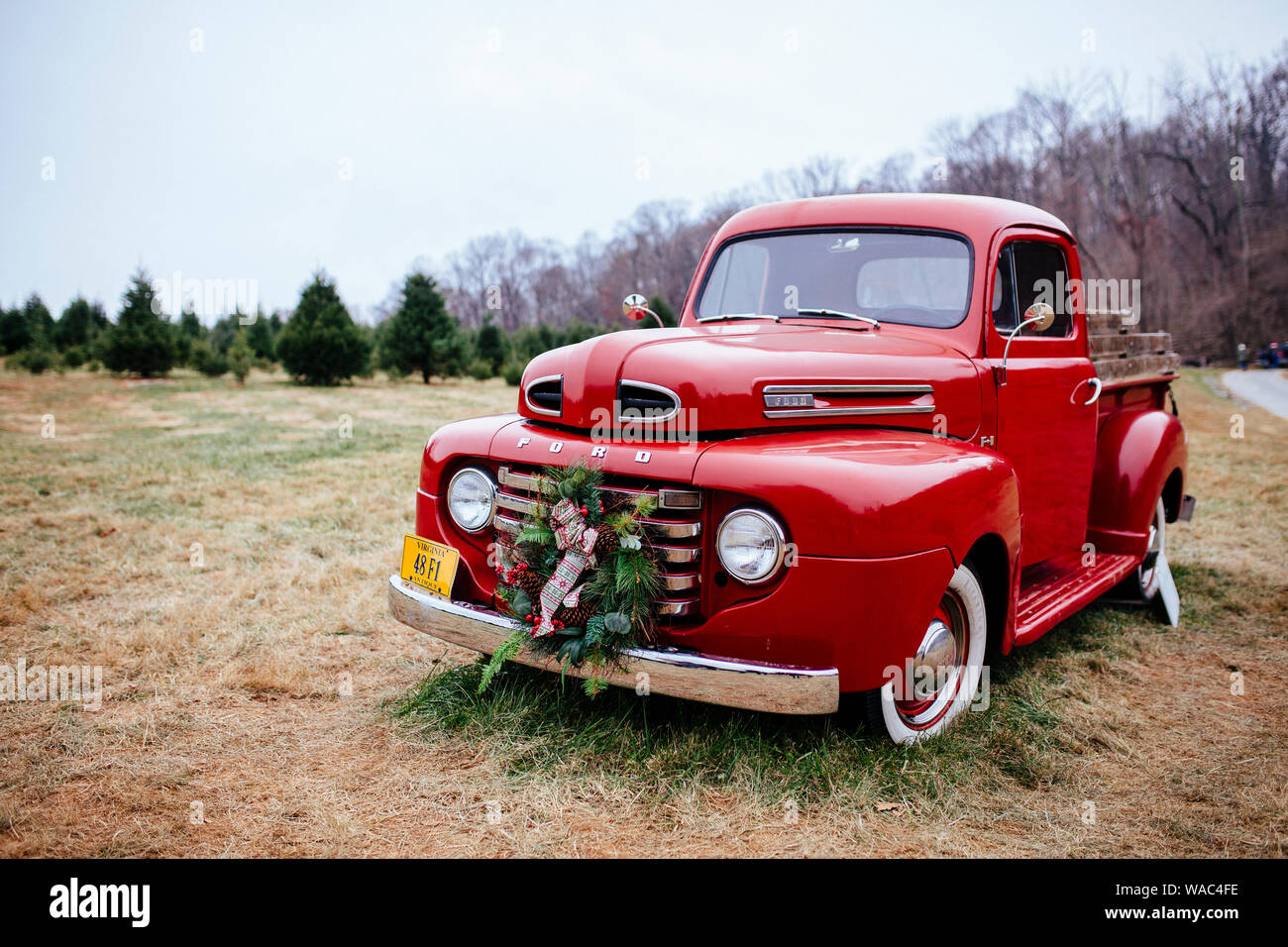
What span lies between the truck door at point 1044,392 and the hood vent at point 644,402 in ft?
5.22

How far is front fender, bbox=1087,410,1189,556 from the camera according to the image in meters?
4.65

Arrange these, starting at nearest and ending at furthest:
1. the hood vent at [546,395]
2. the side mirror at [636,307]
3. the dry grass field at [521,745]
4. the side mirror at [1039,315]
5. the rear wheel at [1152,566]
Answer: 1. the dry grass field at [521,745]
2. the hood vent at [546,395]
3. the side mirror at [1039,315]
4. the side mirror at [636,307]
5. the rear wheel at [1152,566]

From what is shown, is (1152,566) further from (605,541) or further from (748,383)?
(605,541)

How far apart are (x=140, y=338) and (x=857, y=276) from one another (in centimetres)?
2246

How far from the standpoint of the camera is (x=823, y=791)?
2.83m

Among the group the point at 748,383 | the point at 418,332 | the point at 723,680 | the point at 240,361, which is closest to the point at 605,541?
the point at 723,680

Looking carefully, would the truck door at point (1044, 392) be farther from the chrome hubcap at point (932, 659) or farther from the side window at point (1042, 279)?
the chrome hubcap at point (932, 659)

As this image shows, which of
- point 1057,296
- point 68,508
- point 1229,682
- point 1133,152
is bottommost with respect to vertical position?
point 1229,682

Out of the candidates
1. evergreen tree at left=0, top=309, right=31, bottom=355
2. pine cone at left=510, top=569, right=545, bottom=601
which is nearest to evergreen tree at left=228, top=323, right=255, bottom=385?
evergreen tree at left=0, top=309, right=31, bottom=355

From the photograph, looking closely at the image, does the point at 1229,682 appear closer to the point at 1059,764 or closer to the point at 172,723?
the point at 1059,764

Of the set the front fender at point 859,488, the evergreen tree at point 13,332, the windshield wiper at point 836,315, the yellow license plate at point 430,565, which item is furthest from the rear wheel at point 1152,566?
the evergreen tree at point 13,332

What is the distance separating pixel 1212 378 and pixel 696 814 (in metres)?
28.8

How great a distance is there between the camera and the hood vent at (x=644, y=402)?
2898 mm
